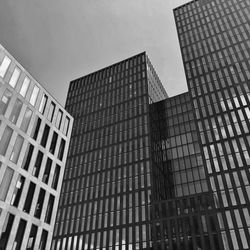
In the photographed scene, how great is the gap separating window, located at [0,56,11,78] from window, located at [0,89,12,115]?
2246mm

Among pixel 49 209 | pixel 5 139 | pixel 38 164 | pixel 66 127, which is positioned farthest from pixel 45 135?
pixel 49 209

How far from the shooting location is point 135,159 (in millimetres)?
84688

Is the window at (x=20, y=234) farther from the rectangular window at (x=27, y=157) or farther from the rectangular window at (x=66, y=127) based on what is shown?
the rectangular window at (x=66, y=127)

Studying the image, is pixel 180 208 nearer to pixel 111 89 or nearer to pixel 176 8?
pixel 111 89

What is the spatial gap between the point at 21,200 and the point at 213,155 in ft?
157

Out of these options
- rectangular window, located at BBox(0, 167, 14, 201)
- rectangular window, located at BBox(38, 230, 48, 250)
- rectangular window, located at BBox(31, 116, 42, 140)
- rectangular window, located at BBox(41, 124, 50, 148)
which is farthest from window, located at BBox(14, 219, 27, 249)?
rectangular window, located at BBox(41, 124, 50, 148)

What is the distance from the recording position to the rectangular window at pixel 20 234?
97.7 feet

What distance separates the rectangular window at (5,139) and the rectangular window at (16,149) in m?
1.22

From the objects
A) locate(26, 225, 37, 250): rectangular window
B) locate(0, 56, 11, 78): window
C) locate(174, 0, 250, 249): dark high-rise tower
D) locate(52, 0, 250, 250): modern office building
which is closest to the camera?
Answer: locate(26, 225, 37, 250): rectangular window

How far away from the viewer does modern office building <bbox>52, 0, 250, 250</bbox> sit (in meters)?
62.5

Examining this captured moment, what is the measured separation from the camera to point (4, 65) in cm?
3625

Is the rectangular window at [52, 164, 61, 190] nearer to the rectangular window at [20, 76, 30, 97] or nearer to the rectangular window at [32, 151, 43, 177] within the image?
the rectangular window at [32, 151, 43, 177]

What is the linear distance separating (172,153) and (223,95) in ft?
80.2

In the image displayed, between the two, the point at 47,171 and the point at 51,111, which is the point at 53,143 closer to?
the point at 47,171
